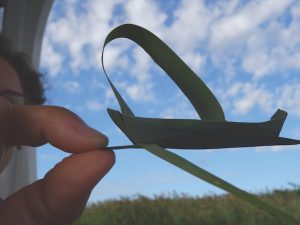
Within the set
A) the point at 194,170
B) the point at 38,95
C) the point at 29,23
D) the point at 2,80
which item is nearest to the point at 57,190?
the point at 194,170

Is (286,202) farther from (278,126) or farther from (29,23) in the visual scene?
(278,126)

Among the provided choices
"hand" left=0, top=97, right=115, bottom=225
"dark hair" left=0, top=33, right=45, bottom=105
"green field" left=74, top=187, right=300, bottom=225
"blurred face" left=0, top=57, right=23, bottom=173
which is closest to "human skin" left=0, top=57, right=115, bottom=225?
"hand" left=0, top=97, right=115, bottom=225

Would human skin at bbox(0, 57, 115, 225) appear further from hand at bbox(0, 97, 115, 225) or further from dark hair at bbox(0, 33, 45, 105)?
dark hair at bbox(0, 33, 45, 105)

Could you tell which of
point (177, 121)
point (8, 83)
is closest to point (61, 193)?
point (177, 121)

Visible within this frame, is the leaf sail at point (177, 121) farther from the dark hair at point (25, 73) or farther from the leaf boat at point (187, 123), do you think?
the dark hair at point (25, 73)

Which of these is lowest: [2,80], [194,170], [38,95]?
[194,170]

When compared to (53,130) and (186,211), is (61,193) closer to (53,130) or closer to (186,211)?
(53,130)
